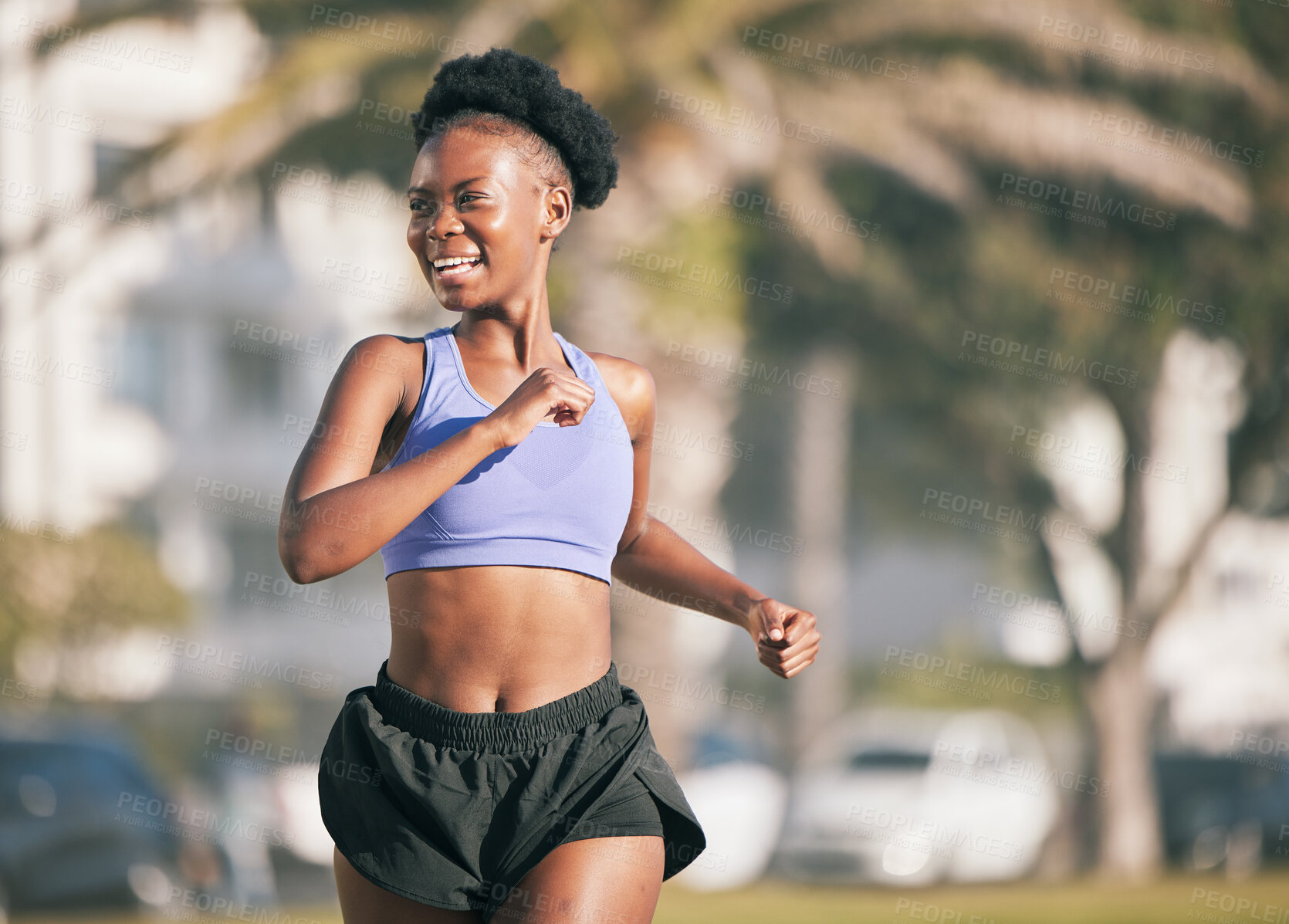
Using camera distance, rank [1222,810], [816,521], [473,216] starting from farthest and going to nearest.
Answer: [816,521]
[1222,810]
[473,216]

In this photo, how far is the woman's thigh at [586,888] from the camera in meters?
2.56

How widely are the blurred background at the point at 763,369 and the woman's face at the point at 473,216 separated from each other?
6.56m

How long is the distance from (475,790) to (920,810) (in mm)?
12942

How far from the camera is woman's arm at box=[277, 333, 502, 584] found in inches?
96.6

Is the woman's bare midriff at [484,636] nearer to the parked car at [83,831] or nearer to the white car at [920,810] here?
the parked car at [83,831]

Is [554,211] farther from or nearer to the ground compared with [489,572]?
farther from the ground

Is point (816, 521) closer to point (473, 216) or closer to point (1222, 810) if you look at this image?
point (1222, 810)

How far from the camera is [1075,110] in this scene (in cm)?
1127

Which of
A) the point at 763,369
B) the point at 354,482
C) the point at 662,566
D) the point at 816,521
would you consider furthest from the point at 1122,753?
the point at 354,482

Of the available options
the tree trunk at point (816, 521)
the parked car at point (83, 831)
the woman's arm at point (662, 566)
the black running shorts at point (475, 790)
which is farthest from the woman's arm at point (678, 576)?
the tree trunk at point (816, 521)

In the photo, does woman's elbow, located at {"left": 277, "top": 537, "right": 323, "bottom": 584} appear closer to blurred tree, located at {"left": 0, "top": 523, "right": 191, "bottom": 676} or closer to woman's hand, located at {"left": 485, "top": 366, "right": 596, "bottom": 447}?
woman's hand, located at {"left": 485, "top": 366, "right": 596, "bottom": 447}

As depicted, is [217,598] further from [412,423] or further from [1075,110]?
[412,423]

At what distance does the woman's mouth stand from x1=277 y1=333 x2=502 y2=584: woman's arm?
0.25 metres

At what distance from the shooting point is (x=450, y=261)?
9.21ft
